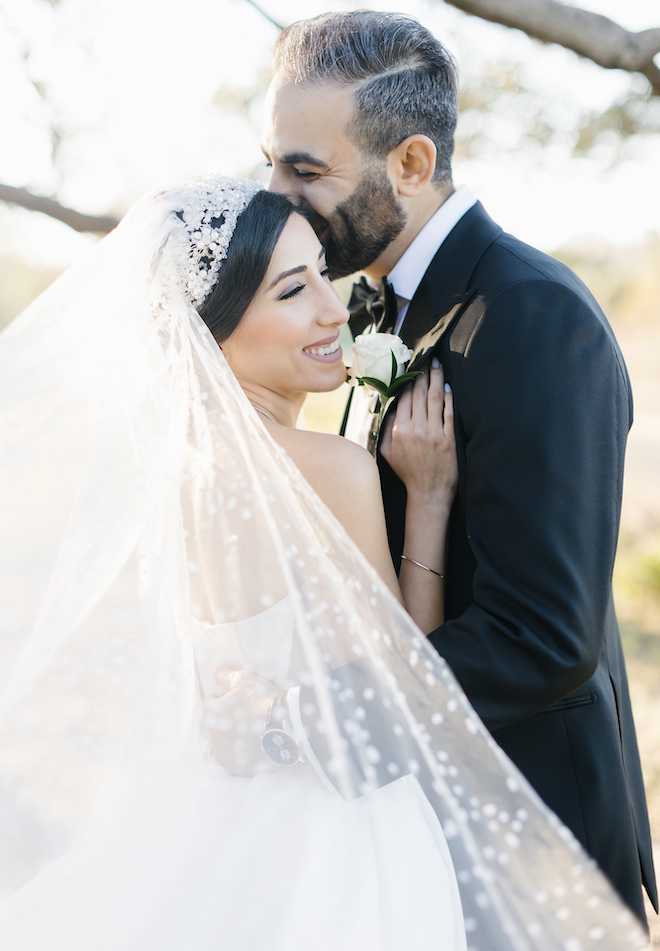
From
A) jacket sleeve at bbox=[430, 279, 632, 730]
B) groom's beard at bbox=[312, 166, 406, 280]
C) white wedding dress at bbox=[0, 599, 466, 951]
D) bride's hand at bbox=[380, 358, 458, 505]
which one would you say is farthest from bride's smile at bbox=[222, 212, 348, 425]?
white wedding dress at bbox=[0, 599, 466, 951]

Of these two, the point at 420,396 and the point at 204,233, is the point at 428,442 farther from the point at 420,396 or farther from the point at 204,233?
the point at 204,233

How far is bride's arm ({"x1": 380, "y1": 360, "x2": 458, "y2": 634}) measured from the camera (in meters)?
1.81

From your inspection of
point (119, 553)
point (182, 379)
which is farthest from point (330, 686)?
point (182, 379)

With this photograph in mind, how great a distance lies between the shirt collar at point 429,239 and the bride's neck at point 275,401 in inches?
18.7

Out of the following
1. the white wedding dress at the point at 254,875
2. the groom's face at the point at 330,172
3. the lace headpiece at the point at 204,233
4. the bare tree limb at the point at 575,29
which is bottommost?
the white wedding dress at the point at 254,875

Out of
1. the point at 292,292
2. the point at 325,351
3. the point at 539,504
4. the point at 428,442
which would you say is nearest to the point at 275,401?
the point at 325,351

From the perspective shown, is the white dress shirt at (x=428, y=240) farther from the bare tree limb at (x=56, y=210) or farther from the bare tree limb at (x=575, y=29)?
the bare tree limb at (x=56, y=210)

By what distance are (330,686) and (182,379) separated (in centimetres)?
78

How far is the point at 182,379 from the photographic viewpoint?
172 centimetres

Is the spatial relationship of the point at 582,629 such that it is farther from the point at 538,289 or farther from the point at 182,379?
the point at 182,379

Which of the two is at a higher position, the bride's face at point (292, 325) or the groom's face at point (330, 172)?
the groom's face at point (330, 172)

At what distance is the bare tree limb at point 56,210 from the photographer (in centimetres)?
392

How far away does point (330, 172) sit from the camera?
215cm

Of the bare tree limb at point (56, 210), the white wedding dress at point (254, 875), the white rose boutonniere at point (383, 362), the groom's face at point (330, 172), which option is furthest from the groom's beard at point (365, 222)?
the bare tree limb at point (56, 210)
